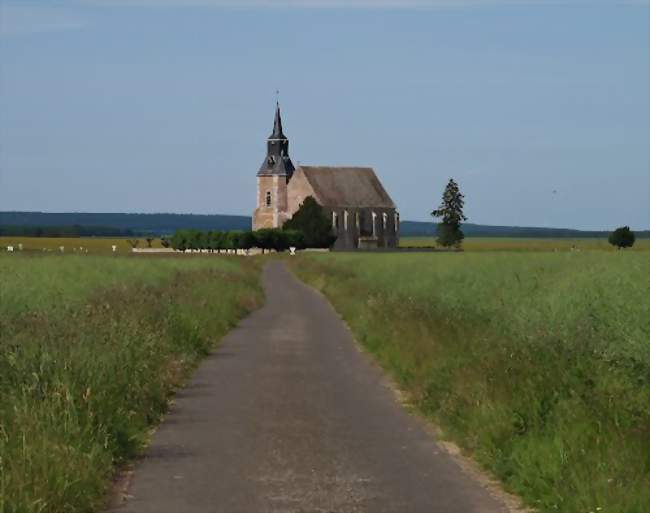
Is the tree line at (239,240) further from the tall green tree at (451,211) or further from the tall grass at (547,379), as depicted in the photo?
the tall grass at (547,379)

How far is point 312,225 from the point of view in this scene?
150000 mm

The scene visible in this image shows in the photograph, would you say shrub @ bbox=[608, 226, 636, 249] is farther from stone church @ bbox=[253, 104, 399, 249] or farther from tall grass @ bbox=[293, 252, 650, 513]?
tall grass @ bbox=[293, 252, 650, 513]

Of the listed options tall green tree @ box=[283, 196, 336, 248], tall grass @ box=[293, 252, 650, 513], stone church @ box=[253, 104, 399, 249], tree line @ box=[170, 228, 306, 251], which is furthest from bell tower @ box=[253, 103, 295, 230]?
tall grass @ box=[293, 252, 650, 513]

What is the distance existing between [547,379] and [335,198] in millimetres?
158240

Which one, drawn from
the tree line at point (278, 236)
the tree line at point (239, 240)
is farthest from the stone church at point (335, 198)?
the tree line at point (239, 240)

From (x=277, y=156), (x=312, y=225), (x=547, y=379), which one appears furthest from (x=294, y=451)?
(x=277, y=156)

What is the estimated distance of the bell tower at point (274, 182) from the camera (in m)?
175

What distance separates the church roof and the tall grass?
141m

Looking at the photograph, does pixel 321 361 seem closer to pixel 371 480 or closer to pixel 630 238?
pixel 371 480

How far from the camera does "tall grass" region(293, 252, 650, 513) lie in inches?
419

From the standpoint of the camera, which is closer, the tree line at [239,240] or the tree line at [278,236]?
the tree line at [239,240]

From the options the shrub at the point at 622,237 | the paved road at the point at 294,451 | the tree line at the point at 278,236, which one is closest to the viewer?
the paved road at the point at 294,451

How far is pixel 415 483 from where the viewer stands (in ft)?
37.8

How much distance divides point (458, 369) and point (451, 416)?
73.3 inches
